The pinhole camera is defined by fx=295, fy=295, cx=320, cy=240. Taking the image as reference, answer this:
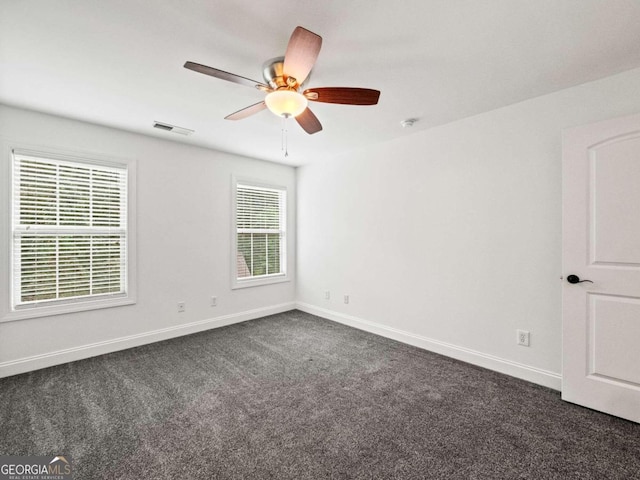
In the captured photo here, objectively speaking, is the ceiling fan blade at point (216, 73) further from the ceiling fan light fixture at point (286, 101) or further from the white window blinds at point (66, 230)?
the white window blinds at point (66, 230)

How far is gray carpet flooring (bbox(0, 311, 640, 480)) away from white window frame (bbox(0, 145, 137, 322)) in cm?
57

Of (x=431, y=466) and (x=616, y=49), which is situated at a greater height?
(x=616, y=49)

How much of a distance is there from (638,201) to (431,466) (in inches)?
87.7

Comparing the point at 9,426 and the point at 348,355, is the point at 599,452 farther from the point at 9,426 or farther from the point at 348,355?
the point at 9,426

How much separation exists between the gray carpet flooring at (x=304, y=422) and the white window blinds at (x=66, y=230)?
777 millimetres

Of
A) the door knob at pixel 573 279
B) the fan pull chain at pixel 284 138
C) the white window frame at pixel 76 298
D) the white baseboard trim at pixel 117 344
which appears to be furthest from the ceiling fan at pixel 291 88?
the white baseboard trim at pixel 117 344

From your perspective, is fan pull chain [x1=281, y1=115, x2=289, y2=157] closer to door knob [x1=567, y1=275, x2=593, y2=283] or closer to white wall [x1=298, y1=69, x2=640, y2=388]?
white wall [x1=298, y1=69, x2=640, y2=388]

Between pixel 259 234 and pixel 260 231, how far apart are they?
0.05 metres

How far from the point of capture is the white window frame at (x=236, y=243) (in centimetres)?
432

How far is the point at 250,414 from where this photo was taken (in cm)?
214

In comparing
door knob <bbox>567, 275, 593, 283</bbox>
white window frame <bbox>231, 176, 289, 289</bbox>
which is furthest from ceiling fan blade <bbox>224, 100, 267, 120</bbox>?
door knob <bbox>567, 275, 593, 283</bbox>

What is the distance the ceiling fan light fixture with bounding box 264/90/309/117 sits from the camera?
182 centimetres

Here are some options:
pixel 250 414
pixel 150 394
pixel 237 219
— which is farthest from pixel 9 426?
pixel 237 219

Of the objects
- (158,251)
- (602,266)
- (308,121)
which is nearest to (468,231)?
(602,266)
